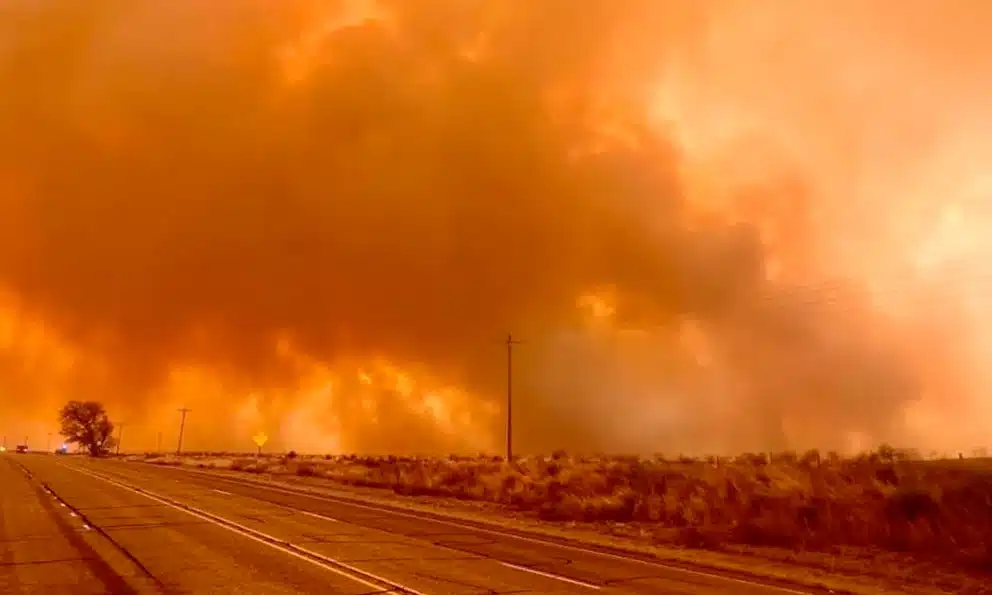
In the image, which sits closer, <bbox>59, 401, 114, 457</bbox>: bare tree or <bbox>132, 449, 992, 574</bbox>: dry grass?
<bbox>132, 449, 992, 574</bbox>: dry grass

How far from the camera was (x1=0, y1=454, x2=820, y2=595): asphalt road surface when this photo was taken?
884 cm

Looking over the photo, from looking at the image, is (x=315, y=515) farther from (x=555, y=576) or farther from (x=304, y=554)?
(x=555, y=576)

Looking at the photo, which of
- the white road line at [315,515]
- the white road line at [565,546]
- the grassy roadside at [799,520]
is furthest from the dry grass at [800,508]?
the white road line at [315,515]

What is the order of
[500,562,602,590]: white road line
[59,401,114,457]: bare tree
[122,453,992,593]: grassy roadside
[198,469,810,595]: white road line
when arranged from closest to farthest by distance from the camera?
[500,562,602,590]: white road line < [198,469,810,595]: white road line < [122,453,992,593]: grassy roadside < [59,401,114,457]: bare tree

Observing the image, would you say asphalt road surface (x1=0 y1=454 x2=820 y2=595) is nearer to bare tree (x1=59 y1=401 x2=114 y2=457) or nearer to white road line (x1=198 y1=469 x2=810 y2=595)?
white road line (x1=198 y1=469 x2=810 y2=595)

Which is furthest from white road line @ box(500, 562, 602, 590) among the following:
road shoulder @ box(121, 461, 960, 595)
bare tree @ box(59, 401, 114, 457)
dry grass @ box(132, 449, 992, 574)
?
bare tree @ box(59, 401, 114, 457)

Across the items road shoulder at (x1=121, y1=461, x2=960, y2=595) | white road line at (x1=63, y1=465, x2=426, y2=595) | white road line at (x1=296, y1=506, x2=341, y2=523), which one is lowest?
road shoulder at (x1=121, y1=461, x2=960, y2=595)

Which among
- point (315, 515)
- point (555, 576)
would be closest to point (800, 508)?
point (555, 576)

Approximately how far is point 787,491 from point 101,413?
6293 inches

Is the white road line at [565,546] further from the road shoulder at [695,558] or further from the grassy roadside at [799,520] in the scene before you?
the grassy roadside at [799,520]

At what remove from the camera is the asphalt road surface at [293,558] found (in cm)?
884

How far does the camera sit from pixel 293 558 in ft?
35.3

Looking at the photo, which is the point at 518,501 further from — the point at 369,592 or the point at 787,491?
the point at 369,592

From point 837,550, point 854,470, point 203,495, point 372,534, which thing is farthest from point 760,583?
point 203,495
